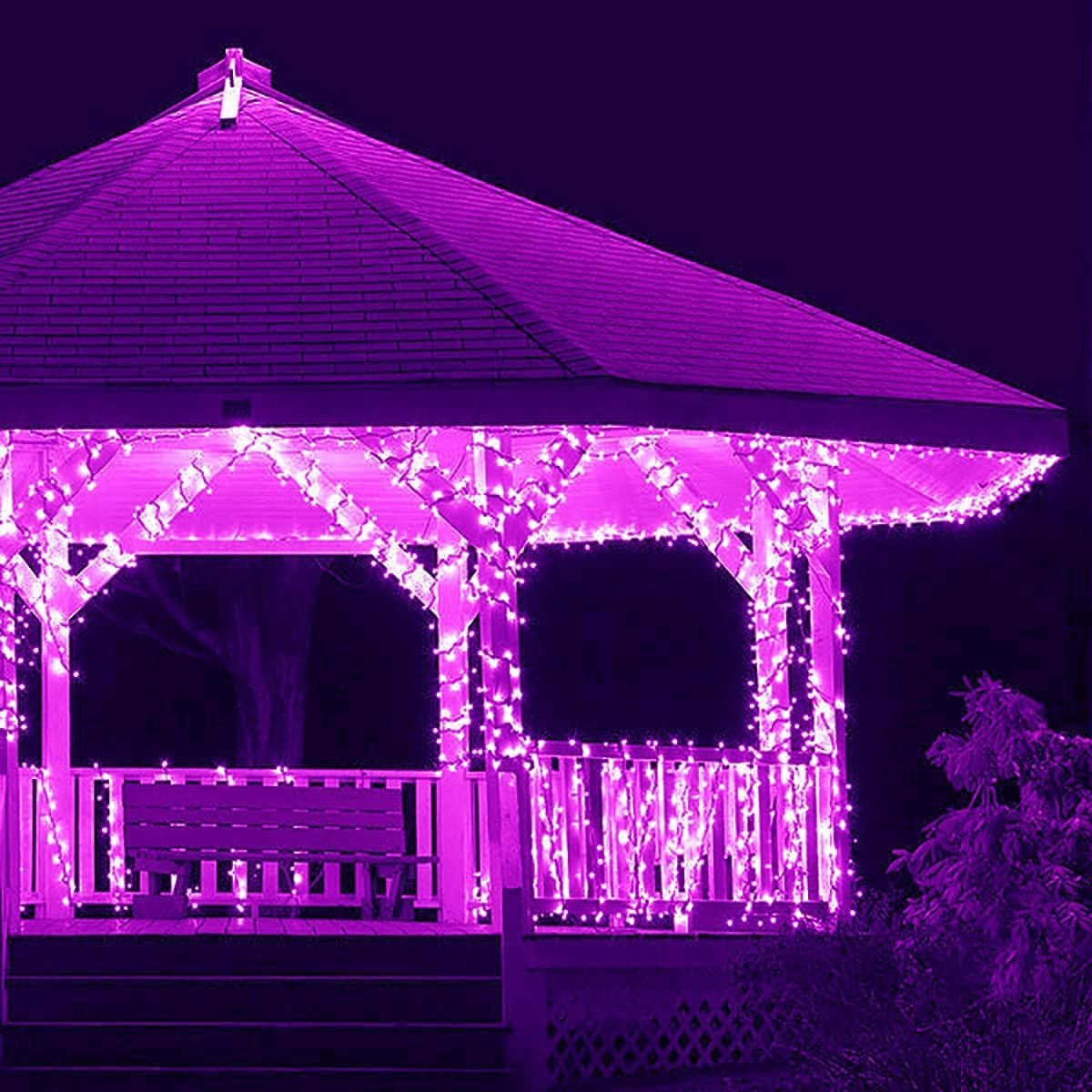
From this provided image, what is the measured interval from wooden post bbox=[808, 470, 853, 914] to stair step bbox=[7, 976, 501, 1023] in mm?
2643

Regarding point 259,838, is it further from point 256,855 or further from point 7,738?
point 7,738

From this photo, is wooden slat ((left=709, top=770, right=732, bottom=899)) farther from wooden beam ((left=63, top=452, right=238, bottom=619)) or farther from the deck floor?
wooden beam ((left=63, top=452, right=238, bottom=619))

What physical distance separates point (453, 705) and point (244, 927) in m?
3.47

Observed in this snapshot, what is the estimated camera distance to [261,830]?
2017 centimetres

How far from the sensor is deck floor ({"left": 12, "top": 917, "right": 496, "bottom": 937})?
17.4 meters

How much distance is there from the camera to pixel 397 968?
17.2m

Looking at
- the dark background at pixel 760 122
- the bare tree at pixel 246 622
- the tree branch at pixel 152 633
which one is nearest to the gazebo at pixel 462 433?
the bare tree at pixel 246 622

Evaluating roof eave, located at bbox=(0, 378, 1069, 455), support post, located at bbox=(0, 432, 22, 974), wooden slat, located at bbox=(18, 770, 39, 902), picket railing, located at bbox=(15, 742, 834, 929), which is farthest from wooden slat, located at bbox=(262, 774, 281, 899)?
roof eave, located at bbox=(0, 378, 1069, 455)

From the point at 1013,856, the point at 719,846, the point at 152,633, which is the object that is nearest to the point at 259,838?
the point at 719,846

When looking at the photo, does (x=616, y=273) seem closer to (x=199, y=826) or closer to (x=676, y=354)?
(x=676, y=354)

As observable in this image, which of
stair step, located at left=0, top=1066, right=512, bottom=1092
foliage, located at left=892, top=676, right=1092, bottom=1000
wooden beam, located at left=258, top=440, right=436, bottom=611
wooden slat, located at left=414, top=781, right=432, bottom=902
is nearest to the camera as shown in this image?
foliage, located at left=892, top=676, right=1092, bottom=1000

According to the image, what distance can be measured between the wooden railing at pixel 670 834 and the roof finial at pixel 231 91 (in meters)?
5.17

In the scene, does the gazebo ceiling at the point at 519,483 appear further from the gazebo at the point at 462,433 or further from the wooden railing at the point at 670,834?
the wooden railing at the point at 670,834

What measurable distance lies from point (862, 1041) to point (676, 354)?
4622 mm
